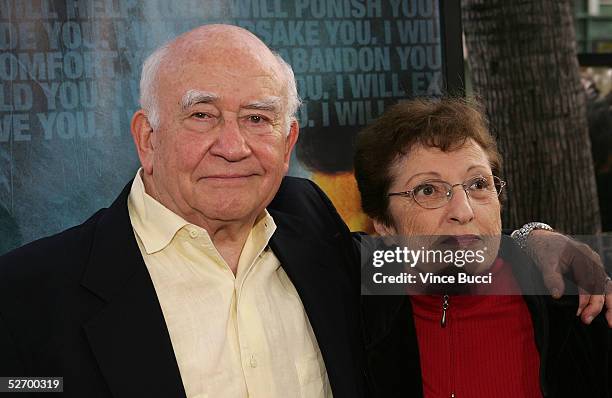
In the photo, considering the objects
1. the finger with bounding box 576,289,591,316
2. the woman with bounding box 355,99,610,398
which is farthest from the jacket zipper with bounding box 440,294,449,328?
the finger with bounding box 576,289,591,316

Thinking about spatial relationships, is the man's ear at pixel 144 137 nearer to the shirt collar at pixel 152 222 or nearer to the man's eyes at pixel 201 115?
the shirt collar at pixel 152 222

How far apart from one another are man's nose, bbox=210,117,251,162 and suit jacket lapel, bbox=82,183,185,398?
14.4 inches

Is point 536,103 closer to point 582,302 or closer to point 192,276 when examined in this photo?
point 582,302

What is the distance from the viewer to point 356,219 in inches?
129

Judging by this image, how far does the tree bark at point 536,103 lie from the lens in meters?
4.29

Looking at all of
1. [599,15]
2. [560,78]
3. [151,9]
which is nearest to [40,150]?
[151,9]

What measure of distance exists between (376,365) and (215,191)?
729 millimetres

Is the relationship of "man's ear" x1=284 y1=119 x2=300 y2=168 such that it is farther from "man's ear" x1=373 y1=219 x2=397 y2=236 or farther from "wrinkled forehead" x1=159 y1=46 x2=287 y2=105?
"man's ear" x1=373 y1=219 x2=397 y2=236

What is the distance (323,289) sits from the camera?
259cm

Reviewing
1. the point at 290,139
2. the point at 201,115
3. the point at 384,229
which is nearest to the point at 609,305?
the point at 384,229

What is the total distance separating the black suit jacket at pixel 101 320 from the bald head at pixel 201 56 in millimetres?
332

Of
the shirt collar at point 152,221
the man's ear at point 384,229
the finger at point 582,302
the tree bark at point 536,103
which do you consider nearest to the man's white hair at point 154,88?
the shirt collar at point 152,221

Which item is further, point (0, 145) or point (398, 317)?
point (0, 145)

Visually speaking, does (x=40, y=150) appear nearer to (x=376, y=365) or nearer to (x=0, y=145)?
(x=0, y=145)
